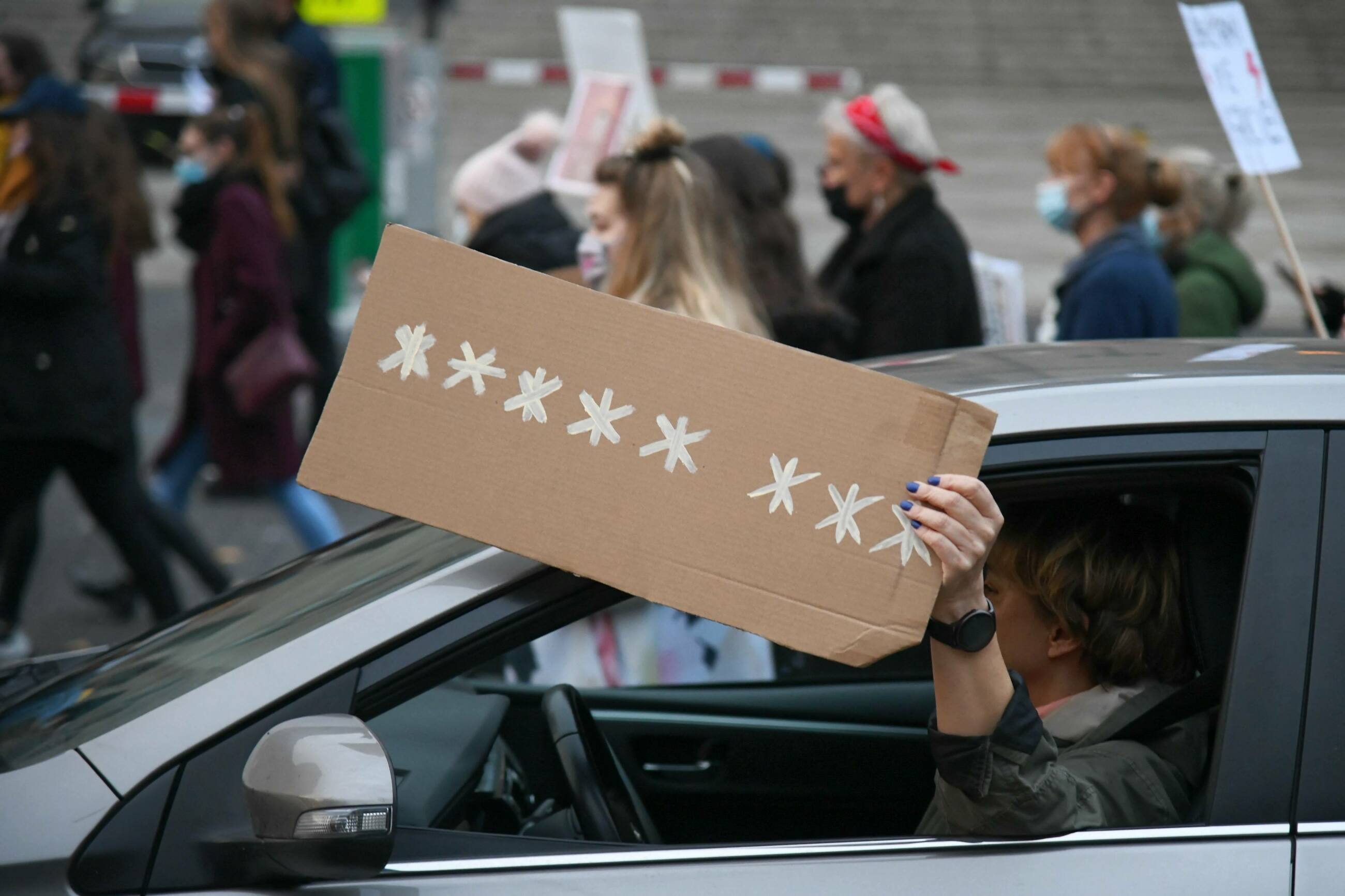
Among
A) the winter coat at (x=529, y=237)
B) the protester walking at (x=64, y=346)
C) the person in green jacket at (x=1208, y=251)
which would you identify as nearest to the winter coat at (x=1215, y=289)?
the person in green jacket at (x=1208, y=251)

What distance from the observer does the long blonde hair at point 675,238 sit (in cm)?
355

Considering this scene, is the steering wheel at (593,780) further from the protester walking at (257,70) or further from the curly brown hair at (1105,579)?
the protester walking at (257,70)

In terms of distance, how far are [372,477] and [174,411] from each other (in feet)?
23.1

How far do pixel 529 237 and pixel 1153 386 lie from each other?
3.32 m

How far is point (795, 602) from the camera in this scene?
1.65 m

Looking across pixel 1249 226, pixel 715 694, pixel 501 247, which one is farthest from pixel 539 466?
pixel 1249 226

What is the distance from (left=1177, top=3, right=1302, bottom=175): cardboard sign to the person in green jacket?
1159mm

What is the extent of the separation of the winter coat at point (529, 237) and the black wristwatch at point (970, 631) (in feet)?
10.8

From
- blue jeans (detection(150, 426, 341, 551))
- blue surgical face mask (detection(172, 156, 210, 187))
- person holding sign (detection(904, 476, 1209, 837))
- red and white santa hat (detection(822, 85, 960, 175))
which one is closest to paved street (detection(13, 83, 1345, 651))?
blue jeans (detection(150, 426, 341, 551))

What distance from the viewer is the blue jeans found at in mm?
5204

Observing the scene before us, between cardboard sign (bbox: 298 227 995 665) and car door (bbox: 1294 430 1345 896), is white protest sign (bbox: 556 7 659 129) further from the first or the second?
car door (bbox: 1294 430 1345 896)

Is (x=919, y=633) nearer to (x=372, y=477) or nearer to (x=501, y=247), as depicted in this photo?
(x=372, y=477)

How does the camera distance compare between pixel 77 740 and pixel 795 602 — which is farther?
pixel 77 740

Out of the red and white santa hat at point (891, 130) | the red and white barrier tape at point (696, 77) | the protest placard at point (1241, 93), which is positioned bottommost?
the red and white barrier tape at point (696, 77)
